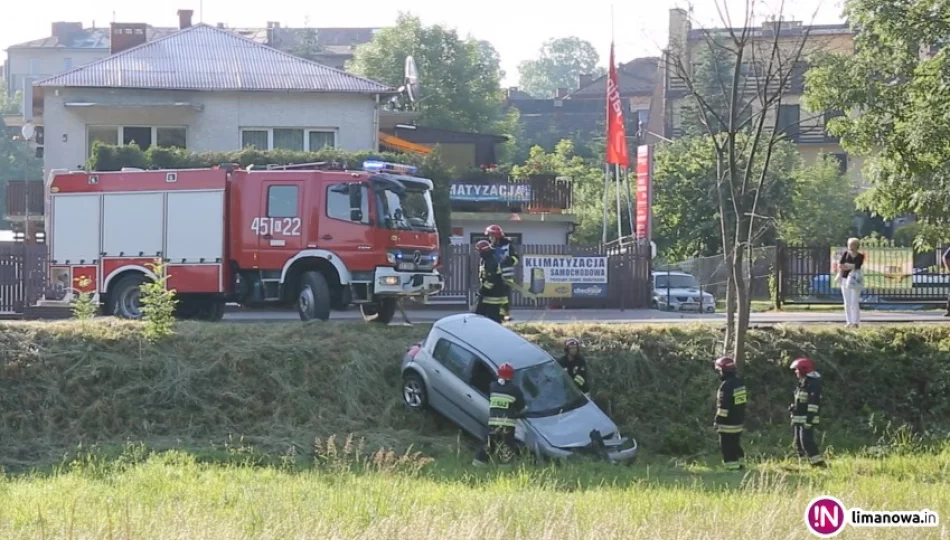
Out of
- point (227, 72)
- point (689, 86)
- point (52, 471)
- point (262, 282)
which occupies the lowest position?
point (52, 471)

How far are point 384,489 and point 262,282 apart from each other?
8.99 m

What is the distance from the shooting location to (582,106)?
10200cm

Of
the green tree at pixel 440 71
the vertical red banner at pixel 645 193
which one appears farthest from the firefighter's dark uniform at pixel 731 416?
the green tree at pixel 440 71

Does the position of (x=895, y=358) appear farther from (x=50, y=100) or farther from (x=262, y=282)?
(x=50, y=100)

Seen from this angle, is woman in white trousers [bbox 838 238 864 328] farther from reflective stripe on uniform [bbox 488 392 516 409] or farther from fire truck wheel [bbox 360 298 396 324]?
reflective stripe on uniform [bbox 488 392 516 409]

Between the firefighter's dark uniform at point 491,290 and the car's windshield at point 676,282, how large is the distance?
16988 mm

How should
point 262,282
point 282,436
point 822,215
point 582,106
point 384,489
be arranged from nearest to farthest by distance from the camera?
point 384,489 → point 282,436 → point 262,282 → point 822,215 → point 582,106

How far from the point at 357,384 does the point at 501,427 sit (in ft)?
10.4

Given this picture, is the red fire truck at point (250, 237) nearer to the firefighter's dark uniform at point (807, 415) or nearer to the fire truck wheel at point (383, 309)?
the fire truck wheel at point (383, 309)

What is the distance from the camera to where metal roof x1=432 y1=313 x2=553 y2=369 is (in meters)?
16.3

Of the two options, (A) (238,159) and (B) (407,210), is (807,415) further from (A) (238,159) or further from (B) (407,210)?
(A) (238,159)

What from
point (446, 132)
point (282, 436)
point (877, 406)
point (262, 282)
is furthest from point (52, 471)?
point (446, 132)

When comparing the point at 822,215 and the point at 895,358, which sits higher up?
the point at 822,215

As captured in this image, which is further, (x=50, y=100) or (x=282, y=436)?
(x=50, y=100)
